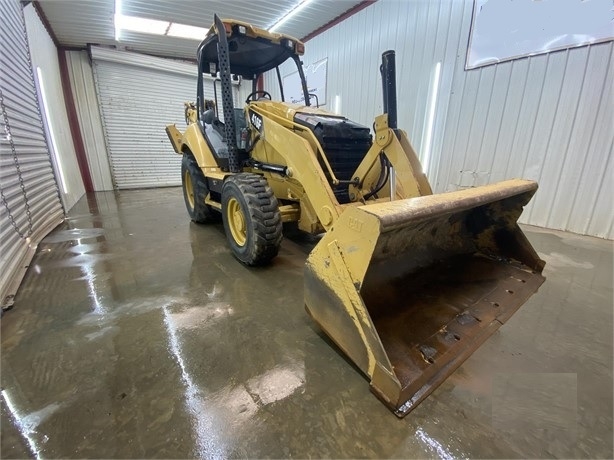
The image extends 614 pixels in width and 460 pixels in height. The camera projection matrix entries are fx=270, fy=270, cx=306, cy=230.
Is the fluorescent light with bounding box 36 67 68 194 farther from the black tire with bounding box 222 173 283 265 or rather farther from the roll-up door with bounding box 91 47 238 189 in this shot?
the black tire with bounding box 222 173 283 265

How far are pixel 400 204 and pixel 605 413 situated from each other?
1267 mm

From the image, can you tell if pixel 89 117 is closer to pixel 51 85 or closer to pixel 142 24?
pixel 51 85

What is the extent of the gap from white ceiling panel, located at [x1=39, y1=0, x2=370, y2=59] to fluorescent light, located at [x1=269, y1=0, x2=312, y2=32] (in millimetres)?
68

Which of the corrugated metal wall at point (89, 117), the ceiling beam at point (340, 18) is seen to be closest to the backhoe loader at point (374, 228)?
the ceiling beam at point (340, 18)

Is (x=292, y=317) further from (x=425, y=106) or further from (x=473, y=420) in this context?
(x=425, y=106)

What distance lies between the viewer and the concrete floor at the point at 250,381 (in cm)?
104

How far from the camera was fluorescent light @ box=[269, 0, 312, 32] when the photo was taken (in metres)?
5.53

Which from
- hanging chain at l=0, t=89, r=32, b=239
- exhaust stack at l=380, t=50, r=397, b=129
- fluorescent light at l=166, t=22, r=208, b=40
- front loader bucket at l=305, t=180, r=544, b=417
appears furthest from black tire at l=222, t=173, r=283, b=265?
fluorescent light at l=166, t=22, r=208, b=40

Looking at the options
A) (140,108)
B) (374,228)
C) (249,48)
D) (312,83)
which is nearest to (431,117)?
(249,48)

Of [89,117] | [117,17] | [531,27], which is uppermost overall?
[117,17]

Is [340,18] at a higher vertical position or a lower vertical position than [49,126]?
higher

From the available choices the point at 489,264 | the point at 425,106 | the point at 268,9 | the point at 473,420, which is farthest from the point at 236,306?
the point at 268,9

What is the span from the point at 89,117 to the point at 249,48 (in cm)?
671

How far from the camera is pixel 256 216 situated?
2.27 m
